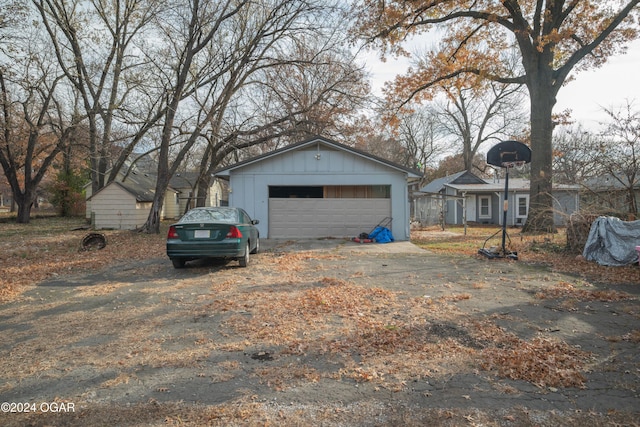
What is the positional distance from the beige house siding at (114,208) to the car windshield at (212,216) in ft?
47.4

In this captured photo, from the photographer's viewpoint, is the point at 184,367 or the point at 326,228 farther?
the point at 326,228

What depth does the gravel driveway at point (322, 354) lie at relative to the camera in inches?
105

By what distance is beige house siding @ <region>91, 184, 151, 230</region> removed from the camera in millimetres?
20828

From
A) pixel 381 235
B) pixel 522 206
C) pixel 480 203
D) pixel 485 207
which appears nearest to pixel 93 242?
pixel 381 235

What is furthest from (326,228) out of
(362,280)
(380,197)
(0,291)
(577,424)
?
(577,424)

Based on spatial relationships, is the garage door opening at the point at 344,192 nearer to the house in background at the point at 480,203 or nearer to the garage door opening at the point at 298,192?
the garage door opening at the point at 298,192

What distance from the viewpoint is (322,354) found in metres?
3.65

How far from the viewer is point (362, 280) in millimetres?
7234

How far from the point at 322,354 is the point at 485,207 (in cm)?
2653

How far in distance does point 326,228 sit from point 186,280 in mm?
8939

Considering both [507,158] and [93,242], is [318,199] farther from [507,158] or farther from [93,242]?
[93,242]

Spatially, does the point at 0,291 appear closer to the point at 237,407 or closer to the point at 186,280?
the point at 186,280

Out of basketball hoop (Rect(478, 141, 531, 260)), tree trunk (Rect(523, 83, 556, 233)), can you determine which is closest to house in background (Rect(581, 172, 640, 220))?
basketball hoop (Rect(478, 141, 531, 260))

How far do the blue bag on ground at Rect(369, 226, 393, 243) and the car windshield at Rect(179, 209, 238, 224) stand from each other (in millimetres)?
6979
